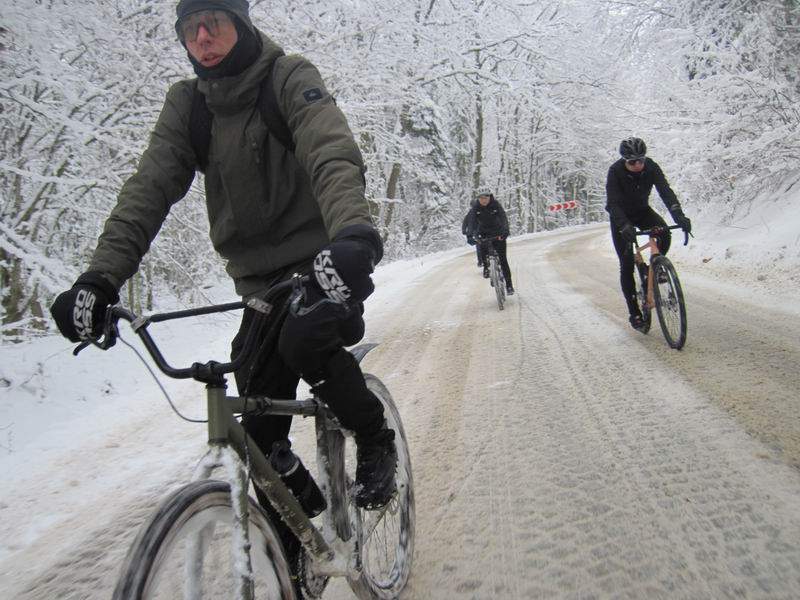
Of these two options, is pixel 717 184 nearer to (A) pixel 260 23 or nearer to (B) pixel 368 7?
(B) pixel 368 7

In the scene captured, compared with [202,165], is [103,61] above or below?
above

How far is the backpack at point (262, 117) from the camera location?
68.5 inches

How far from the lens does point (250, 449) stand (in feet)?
4.58

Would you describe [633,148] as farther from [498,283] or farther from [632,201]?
[498,283]

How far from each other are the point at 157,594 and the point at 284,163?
1221 millimetres

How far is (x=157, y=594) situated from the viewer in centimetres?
110

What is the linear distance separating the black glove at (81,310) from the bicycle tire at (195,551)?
562 millimetres

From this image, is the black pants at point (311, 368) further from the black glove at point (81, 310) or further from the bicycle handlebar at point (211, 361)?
the black glove at point (81, 310)

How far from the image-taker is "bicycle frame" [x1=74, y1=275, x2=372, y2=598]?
1.31 m

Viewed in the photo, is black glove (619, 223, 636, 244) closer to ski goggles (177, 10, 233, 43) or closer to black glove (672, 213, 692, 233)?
black glove (672, 213, 692, 233)

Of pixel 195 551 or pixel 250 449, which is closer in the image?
pixel 195 551

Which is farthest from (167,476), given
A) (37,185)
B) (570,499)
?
(37,185)

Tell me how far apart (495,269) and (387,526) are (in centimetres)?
626

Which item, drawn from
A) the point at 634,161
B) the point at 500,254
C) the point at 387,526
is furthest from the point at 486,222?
the point at 387,526
